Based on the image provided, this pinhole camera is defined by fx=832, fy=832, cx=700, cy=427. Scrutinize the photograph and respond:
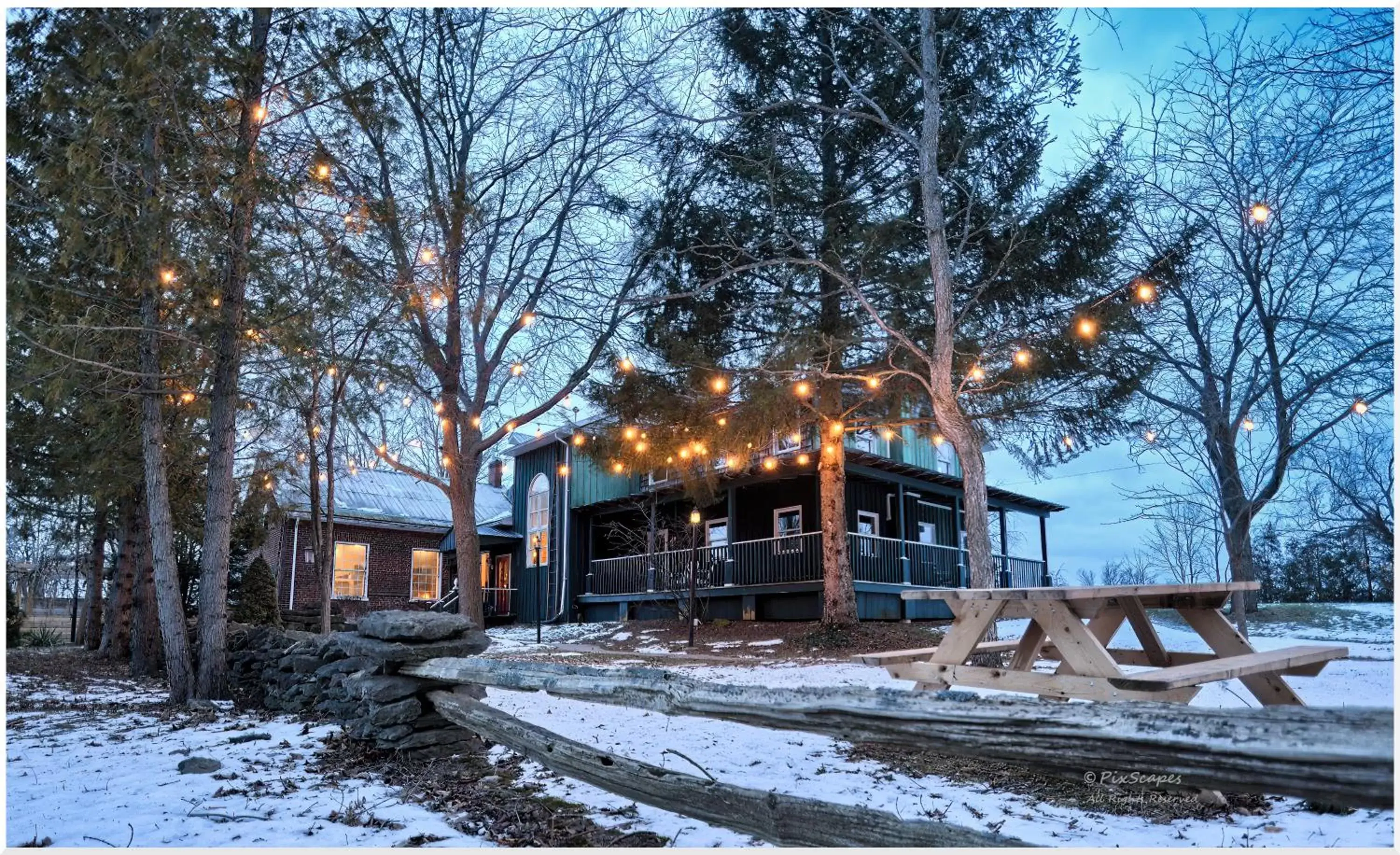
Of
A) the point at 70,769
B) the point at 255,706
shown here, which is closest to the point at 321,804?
the point at 70,769

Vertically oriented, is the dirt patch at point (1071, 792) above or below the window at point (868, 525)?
below

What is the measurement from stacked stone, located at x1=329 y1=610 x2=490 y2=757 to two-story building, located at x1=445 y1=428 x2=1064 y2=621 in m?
8.26

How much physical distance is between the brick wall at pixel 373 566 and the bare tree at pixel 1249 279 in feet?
62.1

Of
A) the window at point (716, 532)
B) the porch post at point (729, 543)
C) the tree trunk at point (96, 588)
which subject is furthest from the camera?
the window at point (716, 532)

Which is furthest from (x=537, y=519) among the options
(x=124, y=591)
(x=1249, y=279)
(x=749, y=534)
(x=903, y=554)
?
(x=1249, y=279)

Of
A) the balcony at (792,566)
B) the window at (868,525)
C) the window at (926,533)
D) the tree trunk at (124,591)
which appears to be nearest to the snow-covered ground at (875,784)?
the tree trunk at (124,591)

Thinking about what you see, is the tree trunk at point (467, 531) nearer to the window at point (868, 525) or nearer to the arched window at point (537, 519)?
the window at point (868, 525)

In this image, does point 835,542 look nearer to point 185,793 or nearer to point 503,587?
point 185,793

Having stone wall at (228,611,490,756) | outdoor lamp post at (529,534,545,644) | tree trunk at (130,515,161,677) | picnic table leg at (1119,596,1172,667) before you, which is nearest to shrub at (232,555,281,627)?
tree trunk at (130,515,161,677)

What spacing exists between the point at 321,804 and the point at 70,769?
195 cm

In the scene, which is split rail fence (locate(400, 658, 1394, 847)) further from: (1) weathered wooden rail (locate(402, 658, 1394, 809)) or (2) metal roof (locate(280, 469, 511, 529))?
(2) metal roof (locate(280, 469, 511, 529))

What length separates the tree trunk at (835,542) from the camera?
13.0 metres

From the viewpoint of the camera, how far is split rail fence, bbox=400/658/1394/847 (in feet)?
6.05

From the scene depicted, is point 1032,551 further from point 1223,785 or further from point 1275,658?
point 1223,785
